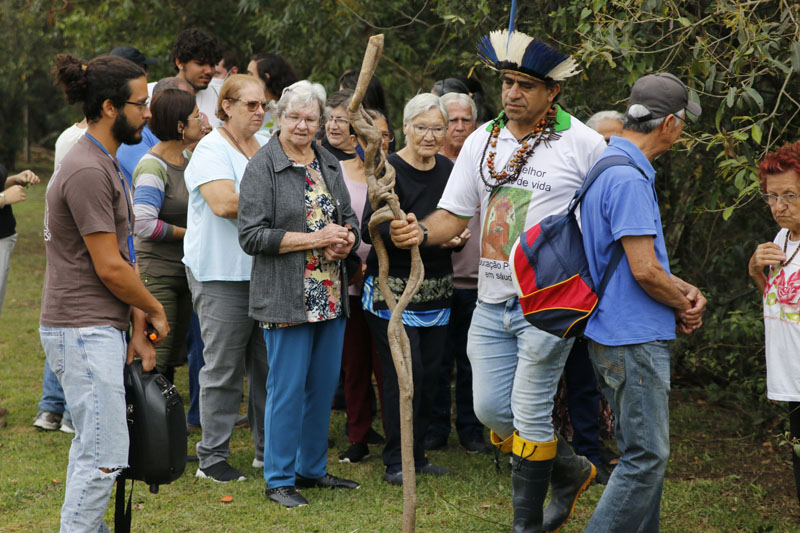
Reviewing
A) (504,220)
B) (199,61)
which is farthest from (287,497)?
(199,61)

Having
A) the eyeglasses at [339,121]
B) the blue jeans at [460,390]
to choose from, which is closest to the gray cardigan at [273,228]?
the eyeglasses at [339,121]

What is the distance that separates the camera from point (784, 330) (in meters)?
3.96

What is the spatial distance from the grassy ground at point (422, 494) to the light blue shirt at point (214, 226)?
Result: 1201 mm

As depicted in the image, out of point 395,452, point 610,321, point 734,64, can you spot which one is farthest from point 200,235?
point 734,64

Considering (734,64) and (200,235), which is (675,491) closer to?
(734,64)

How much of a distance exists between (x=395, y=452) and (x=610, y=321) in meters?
2.00

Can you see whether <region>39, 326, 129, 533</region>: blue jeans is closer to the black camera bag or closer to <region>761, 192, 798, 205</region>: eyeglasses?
the black camera bag

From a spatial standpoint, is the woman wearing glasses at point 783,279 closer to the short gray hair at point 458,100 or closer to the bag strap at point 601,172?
the bag strap at point 601,172

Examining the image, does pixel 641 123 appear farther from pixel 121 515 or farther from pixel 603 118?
pixel 121 515

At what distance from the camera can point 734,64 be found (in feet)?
13.4

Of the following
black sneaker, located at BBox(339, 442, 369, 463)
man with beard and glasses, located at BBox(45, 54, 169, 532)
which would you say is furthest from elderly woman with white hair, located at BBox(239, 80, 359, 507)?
man with beard and glasses, located at BBox(45, 54, 169, 532)

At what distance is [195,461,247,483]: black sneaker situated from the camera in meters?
4.89

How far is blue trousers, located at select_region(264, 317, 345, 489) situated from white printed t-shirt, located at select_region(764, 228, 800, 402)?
2.16 meters

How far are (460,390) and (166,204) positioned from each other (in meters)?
2.23
